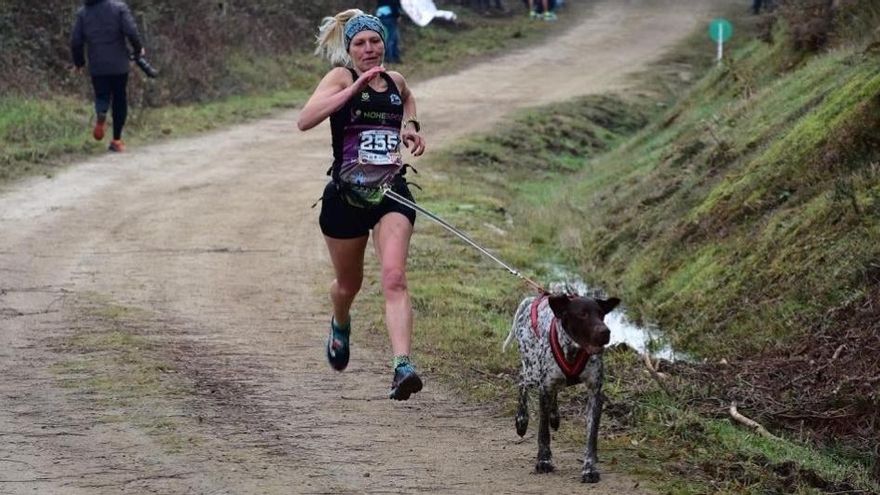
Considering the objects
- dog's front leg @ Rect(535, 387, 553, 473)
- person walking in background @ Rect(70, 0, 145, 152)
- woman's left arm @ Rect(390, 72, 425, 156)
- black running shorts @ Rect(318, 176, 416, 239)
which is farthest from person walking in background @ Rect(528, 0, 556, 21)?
dog's front leg @ Rect(535, 387, 553, 473)

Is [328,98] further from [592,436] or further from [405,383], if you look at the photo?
[592,436]

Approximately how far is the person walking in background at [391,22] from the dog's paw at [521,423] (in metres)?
23.7

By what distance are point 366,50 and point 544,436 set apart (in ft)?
7.47

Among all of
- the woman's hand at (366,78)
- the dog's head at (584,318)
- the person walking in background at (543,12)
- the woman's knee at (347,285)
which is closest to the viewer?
the dog's head at (584,318)

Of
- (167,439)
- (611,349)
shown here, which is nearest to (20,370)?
(167,439)

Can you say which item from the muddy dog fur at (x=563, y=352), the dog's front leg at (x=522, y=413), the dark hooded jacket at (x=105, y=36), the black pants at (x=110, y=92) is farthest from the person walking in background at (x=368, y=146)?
the black pants at (x=110, y=92)

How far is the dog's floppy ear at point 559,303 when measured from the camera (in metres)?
6.97

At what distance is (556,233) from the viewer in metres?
16.6

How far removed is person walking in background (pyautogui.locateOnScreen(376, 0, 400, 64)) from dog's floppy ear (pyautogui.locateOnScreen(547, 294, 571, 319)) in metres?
24.4

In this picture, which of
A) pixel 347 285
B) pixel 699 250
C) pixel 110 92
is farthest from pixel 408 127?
pixel 110 92

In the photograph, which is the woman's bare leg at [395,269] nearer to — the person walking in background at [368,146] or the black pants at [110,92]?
the person walking in background at [368,146]

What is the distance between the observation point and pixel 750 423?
8.39 metres

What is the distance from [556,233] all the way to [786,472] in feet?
30.6

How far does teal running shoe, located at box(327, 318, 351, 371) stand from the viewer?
929cm
